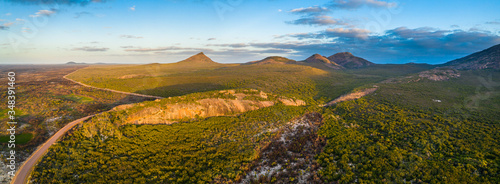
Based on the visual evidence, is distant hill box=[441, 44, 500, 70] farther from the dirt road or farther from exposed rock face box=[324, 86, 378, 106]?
the dirt road

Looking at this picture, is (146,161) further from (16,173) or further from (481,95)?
(481,95)

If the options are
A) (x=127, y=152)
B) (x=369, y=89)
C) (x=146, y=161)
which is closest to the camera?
(x=146, y=161)

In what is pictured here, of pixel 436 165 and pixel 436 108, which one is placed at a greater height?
pixel 436 108

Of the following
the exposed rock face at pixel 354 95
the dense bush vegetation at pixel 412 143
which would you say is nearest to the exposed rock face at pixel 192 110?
the dense bush vegetation at pixel 412 143

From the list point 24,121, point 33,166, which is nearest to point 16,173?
point 33,166

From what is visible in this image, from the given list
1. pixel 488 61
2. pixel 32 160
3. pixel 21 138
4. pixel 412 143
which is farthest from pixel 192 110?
pixel 488 61

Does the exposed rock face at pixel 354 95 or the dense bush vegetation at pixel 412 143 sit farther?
the exposed rock face at pixel 354 95

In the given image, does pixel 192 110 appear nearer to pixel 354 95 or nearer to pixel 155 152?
pixel 155 152

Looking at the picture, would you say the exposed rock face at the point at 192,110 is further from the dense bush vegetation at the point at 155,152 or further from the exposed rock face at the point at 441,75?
the exposed rock face at the point at 441,75
